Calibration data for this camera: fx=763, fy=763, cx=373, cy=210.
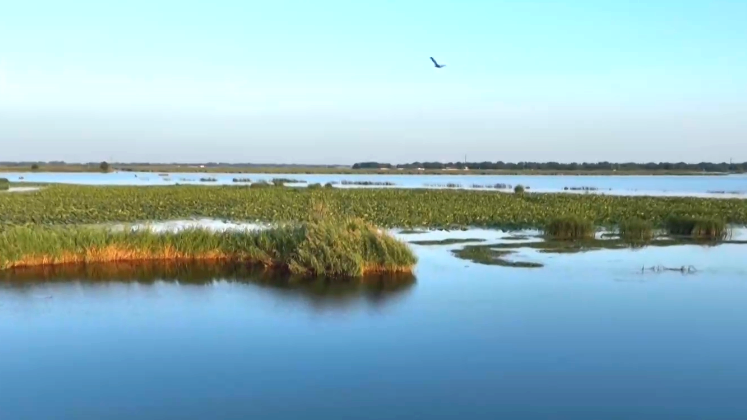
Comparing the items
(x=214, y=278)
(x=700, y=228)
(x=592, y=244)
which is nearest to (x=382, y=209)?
(x=592, y=244)

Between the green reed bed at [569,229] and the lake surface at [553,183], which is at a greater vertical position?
the lake surface at [553,183]

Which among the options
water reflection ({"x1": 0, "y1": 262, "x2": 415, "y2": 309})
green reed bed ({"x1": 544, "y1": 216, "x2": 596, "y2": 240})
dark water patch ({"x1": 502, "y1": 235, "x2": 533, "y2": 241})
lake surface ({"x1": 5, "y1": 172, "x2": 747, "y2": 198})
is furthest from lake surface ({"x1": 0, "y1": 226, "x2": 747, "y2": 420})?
lake surface ({"x1": 5, "y1": 172, "x2": 747, "y2": 198})

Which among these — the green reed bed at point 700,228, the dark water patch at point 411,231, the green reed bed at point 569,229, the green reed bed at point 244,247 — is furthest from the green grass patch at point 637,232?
the green reed bed at point 244,247

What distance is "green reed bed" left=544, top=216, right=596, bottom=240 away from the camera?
22.4 metres

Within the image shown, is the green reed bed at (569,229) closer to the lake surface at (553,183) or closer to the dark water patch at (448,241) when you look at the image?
the dark water patch at (448,241)

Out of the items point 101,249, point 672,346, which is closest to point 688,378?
point 672,346

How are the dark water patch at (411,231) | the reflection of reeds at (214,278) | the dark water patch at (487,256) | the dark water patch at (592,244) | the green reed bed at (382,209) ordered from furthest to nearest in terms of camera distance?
1. the green reed bed at (382,209)
2. the dark water patch at (411,231)
3. the dark water patch at (592,244)
4. the dark water patch at (487,256)
5. the reflection of reeds at (214,278)

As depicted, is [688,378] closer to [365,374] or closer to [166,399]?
[365,374]

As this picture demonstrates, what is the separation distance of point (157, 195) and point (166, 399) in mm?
31323

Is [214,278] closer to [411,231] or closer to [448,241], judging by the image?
[448,241]

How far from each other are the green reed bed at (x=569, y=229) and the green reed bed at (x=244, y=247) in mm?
7947

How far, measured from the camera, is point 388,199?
36656 millimetres

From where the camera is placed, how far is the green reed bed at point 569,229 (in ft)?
73.5

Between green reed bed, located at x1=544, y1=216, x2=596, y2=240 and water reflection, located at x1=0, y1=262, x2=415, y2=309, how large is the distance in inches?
329
